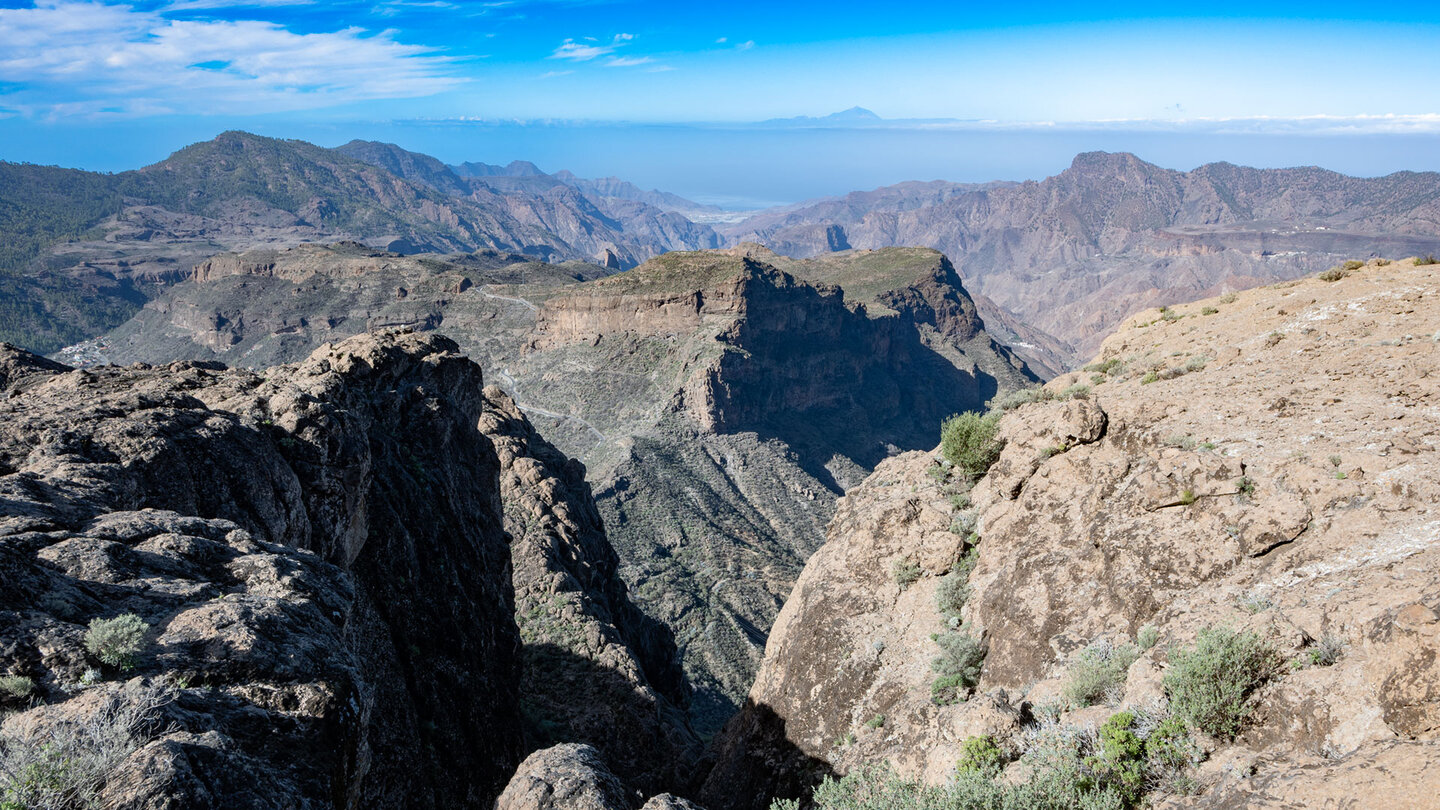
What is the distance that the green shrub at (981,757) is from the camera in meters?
9.22

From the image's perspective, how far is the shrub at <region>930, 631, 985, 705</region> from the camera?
12.6m

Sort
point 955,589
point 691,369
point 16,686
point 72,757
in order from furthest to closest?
1. point 691,369
2. point 955,589
3. point 16,686
4. point 72,757

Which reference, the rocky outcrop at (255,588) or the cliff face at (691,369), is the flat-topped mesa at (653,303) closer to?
the cliff face at (691,369)

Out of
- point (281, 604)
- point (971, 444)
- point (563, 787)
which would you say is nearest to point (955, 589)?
point (971, 444)

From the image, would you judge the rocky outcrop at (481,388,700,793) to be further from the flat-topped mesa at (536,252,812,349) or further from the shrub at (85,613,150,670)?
the flat-topped mesa at (536,252,812,349)

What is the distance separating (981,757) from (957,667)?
3473 mm

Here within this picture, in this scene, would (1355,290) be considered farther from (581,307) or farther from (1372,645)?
(581,307)

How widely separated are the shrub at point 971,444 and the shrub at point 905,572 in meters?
2.73

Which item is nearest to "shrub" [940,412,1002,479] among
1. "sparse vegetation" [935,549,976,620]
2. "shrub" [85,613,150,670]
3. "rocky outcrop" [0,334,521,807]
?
"sparse vegetation" [935,549,976,620]

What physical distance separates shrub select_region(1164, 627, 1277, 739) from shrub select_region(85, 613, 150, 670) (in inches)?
458

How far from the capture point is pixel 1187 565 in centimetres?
1122

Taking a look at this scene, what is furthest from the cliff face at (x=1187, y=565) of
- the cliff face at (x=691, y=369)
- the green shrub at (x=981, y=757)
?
the cliff face at (x=691, y=369)

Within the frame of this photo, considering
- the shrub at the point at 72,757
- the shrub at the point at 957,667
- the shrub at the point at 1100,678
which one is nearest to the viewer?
the shrub at the point at 72,757

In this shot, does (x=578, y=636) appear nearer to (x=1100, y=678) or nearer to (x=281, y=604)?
(x=281, y=604)
